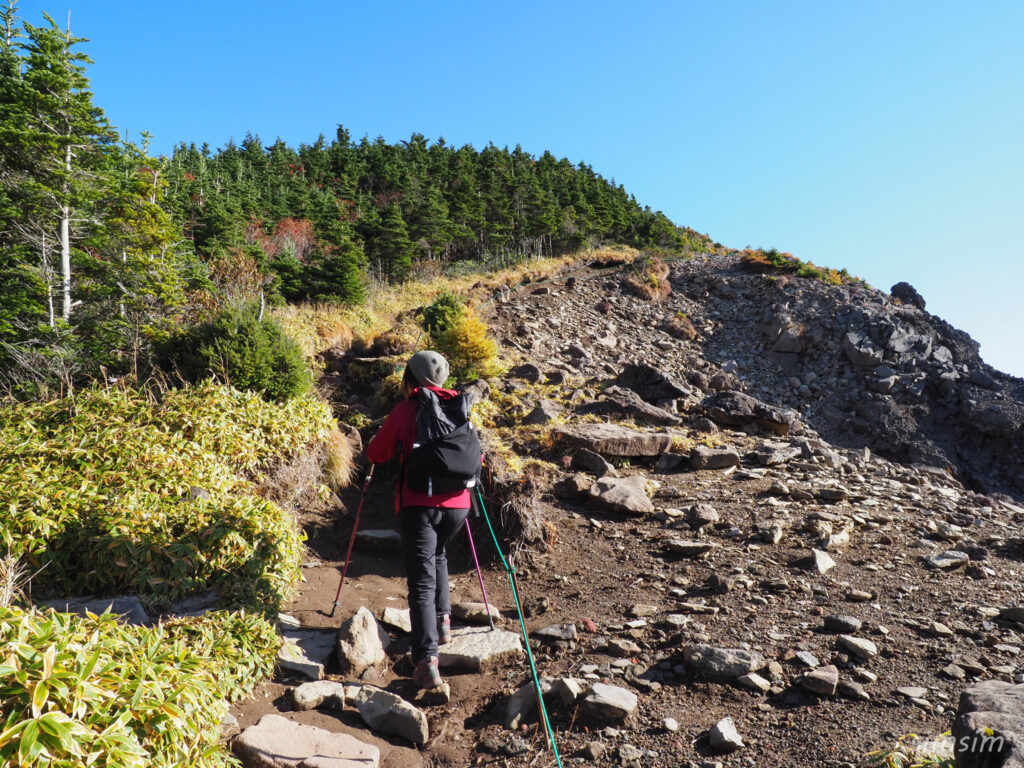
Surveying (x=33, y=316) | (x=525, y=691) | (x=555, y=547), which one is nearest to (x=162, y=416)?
(x=555, y=547)

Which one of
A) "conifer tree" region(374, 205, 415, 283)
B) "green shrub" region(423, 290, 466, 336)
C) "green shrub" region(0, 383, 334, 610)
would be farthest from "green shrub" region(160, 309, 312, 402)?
"conifer tree" region(374, 205, 415, 283)

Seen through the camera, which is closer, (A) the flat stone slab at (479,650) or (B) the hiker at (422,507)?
(B) the hiker at (422,507)

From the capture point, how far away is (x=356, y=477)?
24.4 feet

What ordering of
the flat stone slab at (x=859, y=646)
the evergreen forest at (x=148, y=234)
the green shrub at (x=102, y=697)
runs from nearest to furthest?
the green shrub at (x=102, y=697) < the flat stone slab at (x=859, y=646) < the evergreen forest at (x=148, y=234)

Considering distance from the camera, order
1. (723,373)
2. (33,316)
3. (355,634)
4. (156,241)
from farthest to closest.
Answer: (723,373) < (156,241) < (33,316) < (355,634)

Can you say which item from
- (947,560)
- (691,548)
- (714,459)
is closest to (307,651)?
(691,548)

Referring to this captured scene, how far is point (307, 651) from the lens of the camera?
4.10 m

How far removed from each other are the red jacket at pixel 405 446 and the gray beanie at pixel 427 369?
7 centimetres

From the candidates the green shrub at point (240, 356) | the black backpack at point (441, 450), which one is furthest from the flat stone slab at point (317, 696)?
the green shrub at point (240, 356)

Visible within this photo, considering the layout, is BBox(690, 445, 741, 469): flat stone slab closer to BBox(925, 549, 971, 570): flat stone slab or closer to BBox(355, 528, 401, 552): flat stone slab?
BBox(925, 549, 971, 570): flat stone slab

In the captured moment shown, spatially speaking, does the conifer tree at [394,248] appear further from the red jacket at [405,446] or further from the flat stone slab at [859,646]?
the flat stone slab at [859,646]

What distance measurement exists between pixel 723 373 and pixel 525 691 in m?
11.9

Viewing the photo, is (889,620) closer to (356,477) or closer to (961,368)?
(356,477)

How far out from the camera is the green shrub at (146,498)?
427 centimetres
